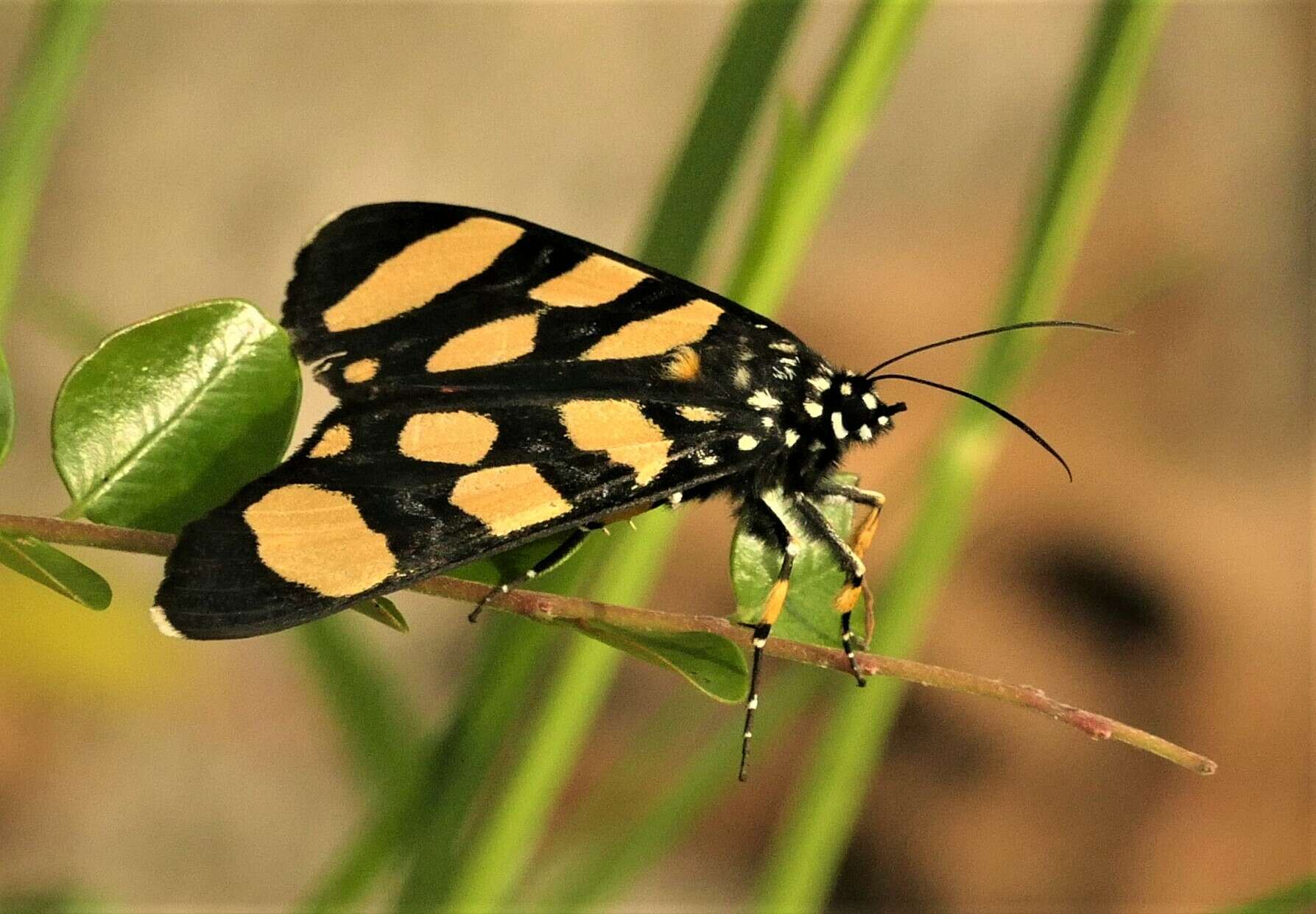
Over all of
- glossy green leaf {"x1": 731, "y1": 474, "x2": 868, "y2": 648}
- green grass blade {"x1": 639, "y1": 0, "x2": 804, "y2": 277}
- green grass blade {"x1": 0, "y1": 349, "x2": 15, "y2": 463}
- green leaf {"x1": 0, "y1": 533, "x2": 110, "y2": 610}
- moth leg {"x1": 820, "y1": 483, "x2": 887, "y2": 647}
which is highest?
green grass blade {"x1": 639, "y1": 0, "x2": 804, "y2": 277}

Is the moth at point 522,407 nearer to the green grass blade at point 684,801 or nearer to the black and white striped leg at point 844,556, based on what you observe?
the black and white striped leg at point 844,556

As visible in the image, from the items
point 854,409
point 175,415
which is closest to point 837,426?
point 854,409

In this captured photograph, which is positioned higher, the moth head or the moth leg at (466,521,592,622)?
the moth head

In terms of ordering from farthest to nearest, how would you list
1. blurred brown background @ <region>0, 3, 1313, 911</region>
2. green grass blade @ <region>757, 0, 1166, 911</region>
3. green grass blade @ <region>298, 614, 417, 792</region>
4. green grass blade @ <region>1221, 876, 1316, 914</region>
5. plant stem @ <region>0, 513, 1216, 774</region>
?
blurred brown background @ <region>0, 3, 1313, 911</region> → green grass blade @ <region>298, 614, 417, 792</region> → green grass blade @ <region>757, 0, 1166, 911</region> → green grass blade @ <region>1221, 876, 1316, 914</region> → plant stem @ <region>0, 513, 1216, 774</region>

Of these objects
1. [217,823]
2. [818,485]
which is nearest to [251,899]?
[217,823]

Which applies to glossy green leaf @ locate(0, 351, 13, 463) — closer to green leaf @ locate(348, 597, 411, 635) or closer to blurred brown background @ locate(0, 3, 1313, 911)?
green leaf @ locate(348, 597, 411, 635)

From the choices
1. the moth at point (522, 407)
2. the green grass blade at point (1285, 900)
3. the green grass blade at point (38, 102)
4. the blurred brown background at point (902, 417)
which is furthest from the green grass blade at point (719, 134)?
the blurred brown background at point (902, 417)

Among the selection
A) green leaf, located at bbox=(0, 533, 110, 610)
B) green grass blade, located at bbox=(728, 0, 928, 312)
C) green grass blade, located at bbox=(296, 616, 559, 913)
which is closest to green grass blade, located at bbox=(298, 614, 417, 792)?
green grass blade, located at bbox=(296, 616, 559, 913)

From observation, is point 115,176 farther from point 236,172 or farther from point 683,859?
point 683,859

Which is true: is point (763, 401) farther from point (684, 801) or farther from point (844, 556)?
point (684, 801)
